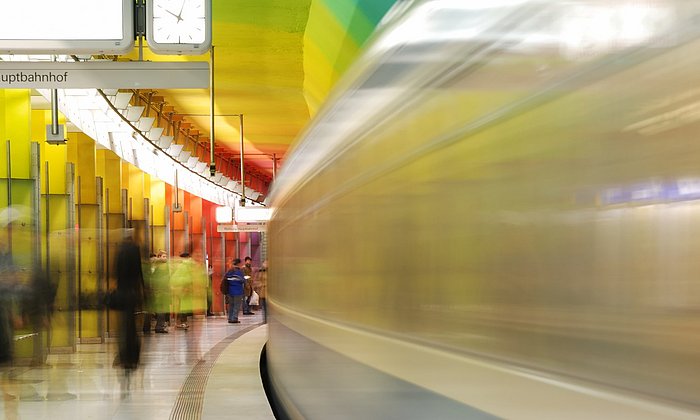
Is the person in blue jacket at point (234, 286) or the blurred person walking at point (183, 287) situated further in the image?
the person in blue jacket at point (234, 286)

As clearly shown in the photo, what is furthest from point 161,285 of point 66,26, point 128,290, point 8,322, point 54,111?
point 66,26

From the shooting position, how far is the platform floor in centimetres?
998

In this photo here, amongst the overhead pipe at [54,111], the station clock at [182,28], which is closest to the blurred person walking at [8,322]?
the overhead pipe at [54,111]

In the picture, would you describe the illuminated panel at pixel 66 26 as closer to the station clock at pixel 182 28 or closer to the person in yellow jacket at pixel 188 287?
the station clock at pixel 182 28

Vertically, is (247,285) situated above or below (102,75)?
below

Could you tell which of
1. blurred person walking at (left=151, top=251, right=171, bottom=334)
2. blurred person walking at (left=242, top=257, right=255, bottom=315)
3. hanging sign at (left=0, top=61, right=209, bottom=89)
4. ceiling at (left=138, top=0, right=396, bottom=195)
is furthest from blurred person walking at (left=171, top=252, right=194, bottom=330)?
blurred person walking at (left=242, top=257, right=255, bottom=315)

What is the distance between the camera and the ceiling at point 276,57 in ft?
40.7

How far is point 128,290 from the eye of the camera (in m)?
11.1

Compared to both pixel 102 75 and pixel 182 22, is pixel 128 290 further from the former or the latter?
pixel 182 22

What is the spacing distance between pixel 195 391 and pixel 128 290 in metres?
1.57

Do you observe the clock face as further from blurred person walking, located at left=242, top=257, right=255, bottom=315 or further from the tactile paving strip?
blurred person walking, located at left=242, top=257, right=255, bottom=315

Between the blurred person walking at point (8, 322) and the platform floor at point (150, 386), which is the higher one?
the blurred person walking at point (8, 322)

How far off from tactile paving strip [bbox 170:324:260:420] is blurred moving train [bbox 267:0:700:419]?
557 cm

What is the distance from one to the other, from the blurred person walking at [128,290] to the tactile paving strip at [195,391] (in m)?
0.79
